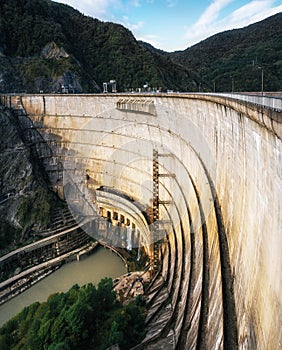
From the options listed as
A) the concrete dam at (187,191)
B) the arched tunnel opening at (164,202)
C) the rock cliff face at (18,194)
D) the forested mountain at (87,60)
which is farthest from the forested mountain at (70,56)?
the arched tunnel opening at (164,202)

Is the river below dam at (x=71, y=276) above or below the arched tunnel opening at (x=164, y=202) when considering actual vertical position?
below

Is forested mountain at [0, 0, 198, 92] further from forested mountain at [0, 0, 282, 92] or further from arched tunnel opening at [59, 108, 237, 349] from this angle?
arched tunnel opening at [59, 108, 237, 349]

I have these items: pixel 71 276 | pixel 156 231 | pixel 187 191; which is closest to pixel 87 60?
pixel 71 276

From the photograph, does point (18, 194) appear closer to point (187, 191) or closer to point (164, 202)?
point (164, 202)

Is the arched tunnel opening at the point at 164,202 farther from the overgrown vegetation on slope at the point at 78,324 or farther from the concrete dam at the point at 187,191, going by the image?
the overgrown vegetation on slope at the point at 78,324

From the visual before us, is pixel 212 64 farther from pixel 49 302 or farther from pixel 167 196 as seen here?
pixel 49 302

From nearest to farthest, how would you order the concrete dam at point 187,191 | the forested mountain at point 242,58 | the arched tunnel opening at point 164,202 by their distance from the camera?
1. the concrete dam at point 187,191
2. the arched tunnel opening at point 164,202
3. the forested mountain at point 242,58

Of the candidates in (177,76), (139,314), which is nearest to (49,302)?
(139,314)

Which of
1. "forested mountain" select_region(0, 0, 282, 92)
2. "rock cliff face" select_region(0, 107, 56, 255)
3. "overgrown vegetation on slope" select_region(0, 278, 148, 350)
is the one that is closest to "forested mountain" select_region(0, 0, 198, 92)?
"forested mountain" select_region(0, 0, 282, 92)
